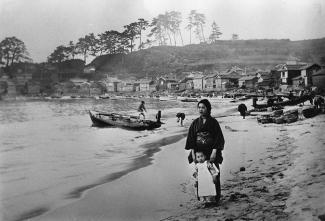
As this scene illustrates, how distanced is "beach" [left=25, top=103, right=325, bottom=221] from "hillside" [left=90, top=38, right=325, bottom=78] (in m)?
61.5

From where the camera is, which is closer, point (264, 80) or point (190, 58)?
point (264, 80)

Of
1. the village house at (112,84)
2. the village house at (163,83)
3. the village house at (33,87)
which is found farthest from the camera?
the village house at (112,84)

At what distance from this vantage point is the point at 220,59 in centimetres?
7281

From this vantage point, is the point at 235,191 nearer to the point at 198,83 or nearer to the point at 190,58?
the point at 198,83

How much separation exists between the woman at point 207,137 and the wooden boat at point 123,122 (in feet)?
38.2

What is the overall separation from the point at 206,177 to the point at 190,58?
7541cm

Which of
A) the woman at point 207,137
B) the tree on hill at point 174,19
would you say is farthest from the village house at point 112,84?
the woman at point 207,137

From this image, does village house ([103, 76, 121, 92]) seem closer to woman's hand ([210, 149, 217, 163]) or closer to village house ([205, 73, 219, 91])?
village house ([205, 73, 219, 91])

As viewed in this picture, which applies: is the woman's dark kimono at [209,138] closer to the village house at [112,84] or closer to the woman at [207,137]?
the woman at [207,137]

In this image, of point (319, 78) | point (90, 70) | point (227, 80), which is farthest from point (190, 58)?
point (319, 78)

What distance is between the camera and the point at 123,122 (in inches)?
671

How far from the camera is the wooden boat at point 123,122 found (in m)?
16.2

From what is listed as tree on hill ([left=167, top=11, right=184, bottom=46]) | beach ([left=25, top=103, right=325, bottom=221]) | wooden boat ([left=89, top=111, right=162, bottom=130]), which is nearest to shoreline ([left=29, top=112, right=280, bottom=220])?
beach ([left=25, top=103, right=325, bottom=221])

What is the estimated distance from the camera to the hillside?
70312 millimetres
